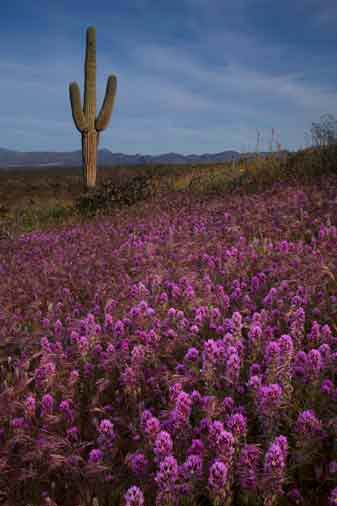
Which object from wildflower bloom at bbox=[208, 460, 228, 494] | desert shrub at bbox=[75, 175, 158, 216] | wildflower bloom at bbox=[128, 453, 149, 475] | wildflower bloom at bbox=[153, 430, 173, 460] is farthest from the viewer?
desert shrub at bbox=[75, 175, 158, 216]

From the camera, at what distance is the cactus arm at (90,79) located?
20.2 meters

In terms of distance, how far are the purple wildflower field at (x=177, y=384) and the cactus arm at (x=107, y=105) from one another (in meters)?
16.0

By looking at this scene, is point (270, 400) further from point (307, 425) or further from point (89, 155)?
point (89, 155)

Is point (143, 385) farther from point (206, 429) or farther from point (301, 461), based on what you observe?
point (301, 461)

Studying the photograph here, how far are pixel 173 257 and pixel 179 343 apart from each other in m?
2.25

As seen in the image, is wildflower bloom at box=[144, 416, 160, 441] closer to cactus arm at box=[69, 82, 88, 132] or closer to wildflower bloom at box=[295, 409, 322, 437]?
wildflower bloom at box=[295, 409, 322, 437]

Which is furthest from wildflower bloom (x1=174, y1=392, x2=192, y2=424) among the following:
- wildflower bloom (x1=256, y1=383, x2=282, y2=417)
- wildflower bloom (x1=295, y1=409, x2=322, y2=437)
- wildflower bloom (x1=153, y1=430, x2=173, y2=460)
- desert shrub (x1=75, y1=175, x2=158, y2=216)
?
desert shrub (x1=75, y1=175, x2=158, y2=216)

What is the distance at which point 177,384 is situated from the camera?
2.33 metres

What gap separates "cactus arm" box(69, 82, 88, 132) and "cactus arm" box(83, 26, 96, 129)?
0.30 m

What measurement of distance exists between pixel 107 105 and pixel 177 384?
20.0 m

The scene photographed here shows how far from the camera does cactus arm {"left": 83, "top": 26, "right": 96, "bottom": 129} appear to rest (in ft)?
66.4

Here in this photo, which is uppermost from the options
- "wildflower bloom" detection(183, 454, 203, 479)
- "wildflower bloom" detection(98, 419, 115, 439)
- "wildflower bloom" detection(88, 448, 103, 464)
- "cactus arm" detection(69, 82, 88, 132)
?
"cactus arm" detection(69, 82, 88, 132)

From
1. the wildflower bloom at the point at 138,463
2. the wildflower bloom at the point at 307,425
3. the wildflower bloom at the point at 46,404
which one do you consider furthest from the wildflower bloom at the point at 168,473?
the wildflower bloom at the point at 46,404

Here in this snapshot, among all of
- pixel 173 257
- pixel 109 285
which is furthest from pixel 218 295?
pixel 173 257
